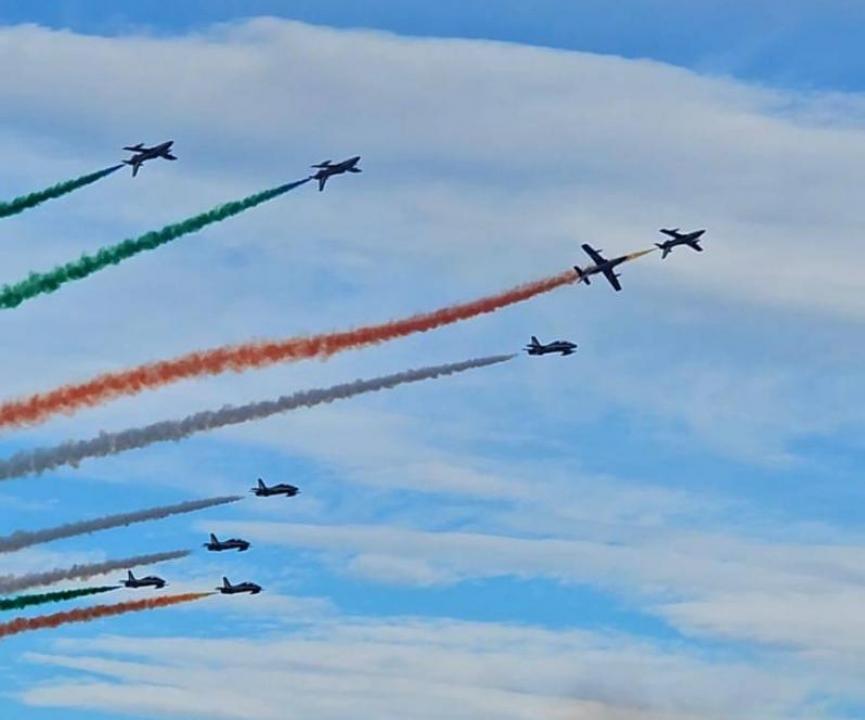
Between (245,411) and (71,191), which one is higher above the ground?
(71,191)

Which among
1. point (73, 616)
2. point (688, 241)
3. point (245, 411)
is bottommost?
point (73, 616)

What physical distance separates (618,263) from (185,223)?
41.1 metres

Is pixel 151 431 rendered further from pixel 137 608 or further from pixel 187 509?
pixel 137 608

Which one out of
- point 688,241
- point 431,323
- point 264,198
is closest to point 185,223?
point 264,198

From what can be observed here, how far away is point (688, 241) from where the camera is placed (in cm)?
19712

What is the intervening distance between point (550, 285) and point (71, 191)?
37.3 m

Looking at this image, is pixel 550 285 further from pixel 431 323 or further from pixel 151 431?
pixel 151 431

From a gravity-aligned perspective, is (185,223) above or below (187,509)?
above

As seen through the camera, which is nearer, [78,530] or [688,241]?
[78,530]

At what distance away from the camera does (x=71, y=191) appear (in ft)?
535

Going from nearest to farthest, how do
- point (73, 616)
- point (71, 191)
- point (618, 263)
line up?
point (71, 191) < point (73, 616) < point (618, 263)

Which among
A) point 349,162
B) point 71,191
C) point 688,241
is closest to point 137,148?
point 349,162

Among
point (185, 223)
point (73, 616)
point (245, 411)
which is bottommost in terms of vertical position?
point (73, 616)

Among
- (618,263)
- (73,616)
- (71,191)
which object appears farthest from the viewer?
(618,263)
